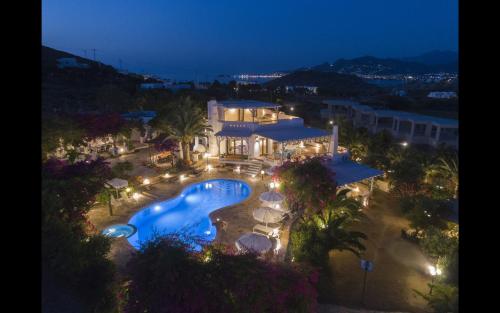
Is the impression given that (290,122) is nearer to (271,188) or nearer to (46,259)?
(271,188)

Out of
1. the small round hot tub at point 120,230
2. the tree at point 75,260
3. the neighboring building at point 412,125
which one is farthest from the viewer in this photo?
the neighboring building at point 412,125

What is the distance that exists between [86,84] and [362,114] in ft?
220

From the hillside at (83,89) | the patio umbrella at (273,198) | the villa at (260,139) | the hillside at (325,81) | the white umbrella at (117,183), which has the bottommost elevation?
the patio umbrella at (273,198)

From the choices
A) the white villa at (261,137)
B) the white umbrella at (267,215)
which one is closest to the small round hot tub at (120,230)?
the white umbrella at (267,215)

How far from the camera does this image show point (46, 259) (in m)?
8.99

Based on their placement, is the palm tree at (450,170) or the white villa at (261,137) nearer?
the palm tree at (450,170)

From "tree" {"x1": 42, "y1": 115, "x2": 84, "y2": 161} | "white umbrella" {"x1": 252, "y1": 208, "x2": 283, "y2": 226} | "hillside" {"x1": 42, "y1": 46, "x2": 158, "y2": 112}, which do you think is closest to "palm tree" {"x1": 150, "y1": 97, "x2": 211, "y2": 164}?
"tree" {"x1": 42, "y1": 115, "x2": 84, "y2": 161}

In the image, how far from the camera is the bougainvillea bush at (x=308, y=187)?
675 inches

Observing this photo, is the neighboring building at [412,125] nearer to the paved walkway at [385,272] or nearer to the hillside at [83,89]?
the paved walkway at [385,272]

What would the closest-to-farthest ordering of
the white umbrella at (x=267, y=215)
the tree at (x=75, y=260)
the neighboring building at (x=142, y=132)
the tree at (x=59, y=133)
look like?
the tree at (x=75, y=260) → the white umbrella at (x=267, y=215) → the tree at (x=59, y=133) → the neighboring building at (x=142, y=132)

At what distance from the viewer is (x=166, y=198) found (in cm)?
2189

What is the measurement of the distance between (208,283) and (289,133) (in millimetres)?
21678

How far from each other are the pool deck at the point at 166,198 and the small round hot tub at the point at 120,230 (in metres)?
0.43

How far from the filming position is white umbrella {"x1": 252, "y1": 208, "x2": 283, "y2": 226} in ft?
Result: 55.2
